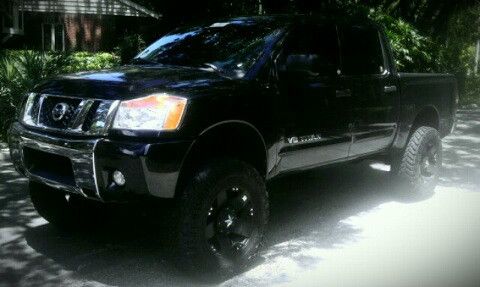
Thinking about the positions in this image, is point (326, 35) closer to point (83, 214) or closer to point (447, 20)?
point (83, 214)

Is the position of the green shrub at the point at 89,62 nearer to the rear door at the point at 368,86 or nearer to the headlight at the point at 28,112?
the headlight at the point at 28,112

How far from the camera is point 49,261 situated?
406cm

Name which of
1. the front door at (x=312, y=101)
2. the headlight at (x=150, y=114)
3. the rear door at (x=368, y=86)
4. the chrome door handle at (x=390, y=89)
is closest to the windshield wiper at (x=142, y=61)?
the front door at (x=312, y=101)

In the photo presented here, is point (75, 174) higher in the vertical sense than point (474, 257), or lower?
higher

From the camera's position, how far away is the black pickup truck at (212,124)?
11.1ft

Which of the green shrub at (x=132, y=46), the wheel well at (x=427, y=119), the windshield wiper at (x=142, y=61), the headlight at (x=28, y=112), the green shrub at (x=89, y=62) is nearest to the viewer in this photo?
the headlight at (x=28, y=112)

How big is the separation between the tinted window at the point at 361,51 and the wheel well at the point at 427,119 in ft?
3.09

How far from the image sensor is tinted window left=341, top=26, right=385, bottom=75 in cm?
505

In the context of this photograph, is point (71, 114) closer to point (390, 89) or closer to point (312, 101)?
point (312, 101)

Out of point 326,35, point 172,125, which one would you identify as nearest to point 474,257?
point 326,35

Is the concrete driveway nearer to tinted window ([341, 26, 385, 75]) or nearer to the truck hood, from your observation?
the truck hood

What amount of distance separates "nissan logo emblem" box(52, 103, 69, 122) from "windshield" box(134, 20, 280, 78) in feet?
3.64

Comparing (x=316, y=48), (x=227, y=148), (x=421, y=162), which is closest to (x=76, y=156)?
(x=227, y=148)

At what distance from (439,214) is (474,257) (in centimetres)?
120
